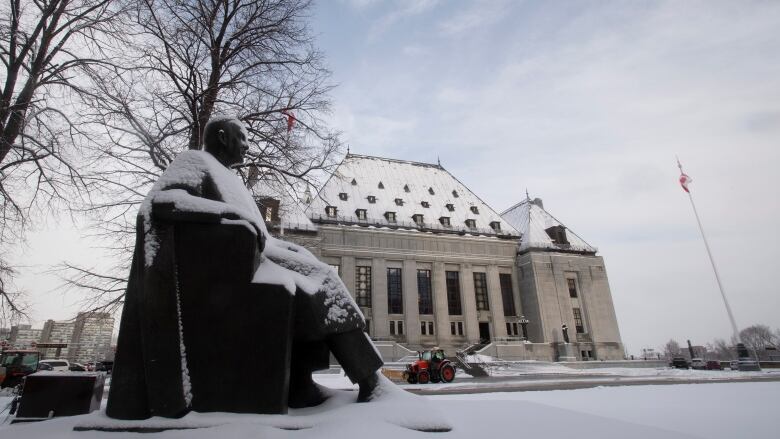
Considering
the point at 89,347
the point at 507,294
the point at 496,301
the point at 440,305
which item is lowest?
the point at 89,347

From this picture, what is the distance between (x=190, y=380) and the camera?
279 cm

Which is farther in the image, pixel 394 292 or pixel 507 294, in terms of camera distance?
pixel 507 294

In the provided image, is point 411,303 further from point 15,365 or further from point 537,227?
point 15,365

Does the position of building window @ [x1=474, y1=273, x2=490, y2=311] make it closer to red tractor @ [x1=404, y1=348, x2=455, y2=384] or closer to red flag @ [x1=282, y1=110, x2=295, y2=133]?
red tractor @ [x1=404, y1=348, x2=455, y2=384]

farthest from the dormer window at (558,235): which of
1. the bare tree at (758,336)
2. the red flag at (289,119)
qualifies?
the bare tree at (758,336)

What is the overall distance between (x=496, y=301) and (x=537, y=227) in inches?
445

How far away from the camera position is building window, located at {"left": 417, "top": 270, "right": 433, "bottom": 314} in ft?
123

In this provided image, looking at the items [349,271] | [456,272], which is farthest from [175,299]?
[456,272]

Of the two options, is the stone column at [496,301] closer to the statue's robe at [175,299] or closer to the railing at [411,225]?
the railing at [411,225]

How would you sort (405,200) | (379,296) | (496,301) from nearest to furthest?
(379,296) < (496,301) < (405,200)

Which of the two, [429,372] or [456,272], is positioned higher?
[456,272]

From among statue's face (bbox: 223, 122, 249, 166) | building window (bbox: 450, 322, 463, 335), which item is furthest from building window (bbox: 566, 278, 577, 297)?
statue's face (bbox: 223, 122, 249, 166)

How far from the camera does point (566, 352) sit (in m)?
35.7

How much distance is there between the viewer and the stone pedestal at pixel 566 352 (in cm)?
3516
